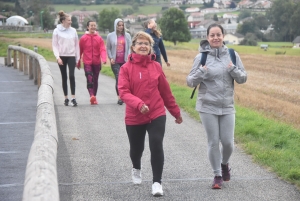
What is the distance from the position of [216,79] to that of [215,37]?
0.45 metres

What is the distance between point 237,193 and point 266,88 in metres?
15.7

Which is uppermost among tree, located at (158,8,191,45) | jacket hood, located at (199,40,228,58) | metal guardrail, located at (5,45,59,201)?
jacket hood, located at (199,40,228,58)

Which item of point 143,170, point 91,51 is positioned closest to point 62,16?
point 91,51

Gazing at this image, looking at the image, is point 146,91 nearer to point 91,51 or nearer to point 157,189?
point 157,189

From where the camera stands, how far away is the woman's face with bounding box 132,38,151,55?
22.2 ft

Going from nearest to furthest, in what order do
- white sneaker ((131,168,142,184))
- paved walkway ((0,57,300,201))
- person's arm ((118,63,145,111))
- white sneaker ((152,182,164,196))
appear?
person's arm ((118,63,145,111)) → white sneaker ((152,182,164,196)) → paved walkway ((0,57,300,201)) → white sneaker ((131,168,142,184))

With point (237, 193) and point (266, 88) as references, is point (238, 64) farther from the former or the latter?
point (266, 88)

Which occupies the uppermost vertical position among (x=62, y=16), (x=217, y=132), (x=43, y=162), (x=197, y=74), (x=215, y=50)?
(x=62, y=16)

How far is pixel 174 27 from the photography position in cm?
12281

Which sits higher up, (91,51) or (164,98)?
(164,98)

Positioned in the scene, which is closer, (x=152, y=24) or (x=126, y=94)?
(x=126, y=94)

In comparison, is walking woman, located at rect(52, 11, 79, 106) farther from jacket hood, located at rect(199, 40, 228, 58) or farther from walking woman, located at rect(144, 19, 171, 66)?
jacket hood, located at rect(199, 40, 228, 58)

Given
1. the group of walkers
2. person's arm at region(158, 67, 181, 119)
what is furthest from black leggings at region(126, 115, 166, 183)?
person's arm at region(158, 67, 181, 119)

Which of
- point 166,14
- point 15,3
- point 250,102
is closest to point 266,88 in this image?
point 250,102
